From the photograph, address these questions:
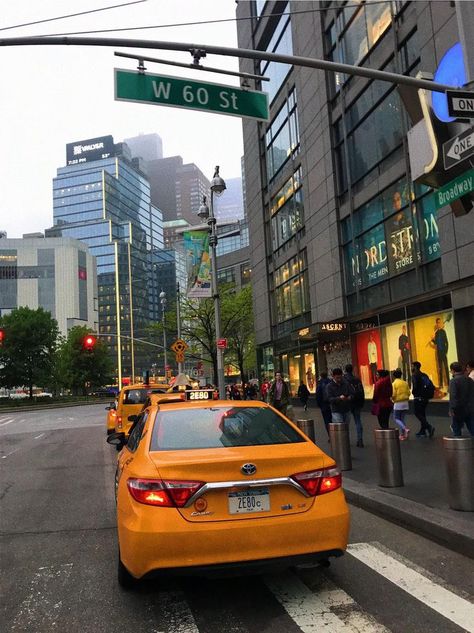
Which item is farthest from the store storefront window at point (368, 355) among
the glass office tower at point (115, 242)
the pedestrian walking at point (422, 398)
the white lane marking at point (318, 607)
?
the glass office tower at point (115, 242)

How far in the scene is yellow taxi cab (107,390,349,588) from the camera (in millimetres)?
3623

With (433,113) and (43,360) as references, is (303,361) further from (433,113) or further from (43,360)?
(43,360)

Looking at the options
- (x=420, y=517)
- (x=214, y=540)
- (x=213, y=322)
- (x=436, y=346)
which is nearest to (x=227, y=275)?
(x=213, y=322)

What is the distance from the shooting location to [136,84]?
7.78 meters

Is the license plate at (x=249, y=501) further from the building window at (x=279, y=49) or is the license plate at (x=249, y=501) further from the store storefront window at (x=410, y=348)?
the building window at (x=279, y=49)

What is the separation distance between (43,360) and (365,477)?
52.7m

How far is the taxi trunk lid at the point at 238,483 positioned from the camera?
372cm

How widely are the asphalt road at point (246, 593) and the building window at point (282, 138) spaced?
26.8m

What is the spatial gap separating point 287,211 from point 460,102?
24.9m

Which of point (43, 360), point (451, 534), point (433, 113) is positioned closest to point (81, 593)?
point (451, 534)

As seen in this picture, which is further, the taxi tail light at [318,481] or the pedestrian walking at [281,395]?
the pedestrian walking at [281,395]

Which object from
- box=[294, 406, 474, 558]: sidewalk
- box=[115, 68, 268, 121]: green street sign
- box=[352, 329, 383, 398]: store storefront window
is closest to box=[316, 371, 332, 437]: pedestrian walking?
box=[294, 406, 474, 558]: sidewalk

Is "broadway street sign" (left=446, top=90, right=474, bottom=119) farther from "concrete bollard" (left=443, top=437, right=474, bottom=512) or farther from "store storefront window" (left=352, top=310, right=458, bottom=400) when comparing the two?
"store storefront window" (left=352, top=310, right=458, bottom=400)

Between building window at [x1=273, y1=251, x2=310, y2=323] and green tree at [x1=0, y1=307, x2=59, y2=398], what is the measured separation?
102 feet
